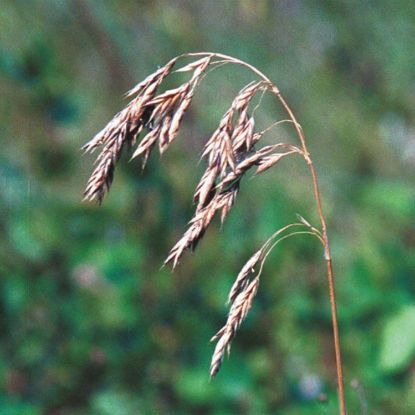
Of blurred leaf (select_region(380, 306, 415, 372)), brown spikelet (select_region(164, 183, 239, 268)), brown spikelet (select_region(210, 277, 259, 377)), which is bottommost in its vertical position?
blurred leaf (select_region(380, 306, 415, 372))

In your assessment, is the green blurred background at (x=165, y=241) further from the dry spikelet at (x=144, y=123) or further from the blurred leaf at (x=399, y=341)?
the dry spikelet at (x=144, y=123)

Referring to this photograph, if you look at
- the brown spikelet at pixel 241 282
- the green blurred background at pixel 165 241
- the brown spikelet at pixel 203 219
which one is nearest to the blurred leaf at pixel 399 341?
the green blurred background at pixel 165 241

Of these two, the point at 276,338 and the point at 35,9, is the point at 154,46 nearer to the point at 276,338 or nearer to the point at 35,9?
the point at 35,9

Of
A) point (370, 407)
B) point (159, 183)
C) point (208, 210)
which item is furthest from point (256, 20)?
point (208, 210)

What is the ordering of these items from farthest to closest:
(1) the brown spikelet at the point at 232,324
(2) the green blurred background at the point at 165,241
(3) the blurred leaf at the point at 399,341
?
(2) the green blurred background at the point at 165,241
(3) the blurred leaf at the point at 399,341
(1) the brown spikelet at the point at 232,324

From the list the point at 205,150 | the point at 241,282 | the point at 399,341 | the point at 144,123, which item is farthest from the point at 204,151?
the point at 399,341

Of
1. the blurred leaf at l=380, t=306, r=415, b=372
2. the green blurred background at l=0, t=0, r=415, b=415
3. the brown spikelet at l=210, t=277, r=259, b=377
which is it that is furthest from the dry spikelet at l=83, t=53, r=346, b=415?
the green blurred background at l=0, t=0, r=415, b=415

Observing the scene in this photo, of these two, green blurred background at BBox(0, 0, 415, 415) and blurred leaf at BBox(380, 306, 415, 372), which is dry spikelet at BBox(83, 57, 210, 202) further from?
green blurred background at BBox(0, 0, 415, 415)

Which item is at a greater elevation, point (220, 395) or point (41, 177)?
point (41, 177)

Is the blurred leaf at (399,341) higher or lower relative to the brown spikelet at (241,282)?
lower
